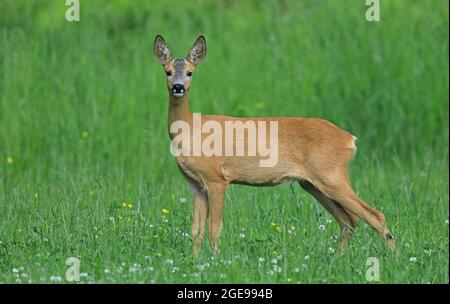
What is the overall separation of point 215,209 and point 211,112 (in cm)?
555

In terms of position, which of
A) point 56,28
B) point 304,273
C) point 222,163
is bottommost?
point 304,273

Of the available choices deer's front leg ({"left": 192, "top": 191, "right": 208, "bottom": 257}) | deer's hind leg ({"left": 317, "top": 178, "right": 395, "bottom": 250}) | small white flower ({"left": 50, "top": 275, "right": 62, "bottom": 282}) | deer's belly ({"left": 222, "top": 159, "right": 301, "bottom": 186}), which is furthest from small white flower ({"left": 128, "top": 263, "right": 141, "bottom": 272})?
deer's hind leg ({"left": 317, "top": 178, "right": 395, "bottom": 250})

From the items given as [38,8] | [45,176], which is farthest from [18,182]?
[38,8]

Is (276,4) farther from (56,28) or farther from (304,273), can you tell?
(304,273)

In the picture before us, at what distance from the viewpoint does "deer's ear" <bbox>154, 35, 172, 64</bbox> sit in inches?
348

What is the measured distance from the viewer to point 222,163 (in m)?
8.61

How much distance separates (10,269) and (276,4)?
936 centimetres

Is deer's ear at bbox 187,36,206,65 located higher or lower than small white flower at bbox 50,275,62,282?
higher

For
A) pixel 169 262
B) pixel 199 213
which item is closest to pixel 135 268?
pixel 169 262

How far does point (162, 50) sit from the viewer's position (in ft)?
29.1

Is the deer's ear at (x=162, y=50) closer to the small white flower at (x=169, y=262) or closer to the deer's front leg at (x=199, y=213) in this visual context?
the deer's front leg at (x=199, y=213)

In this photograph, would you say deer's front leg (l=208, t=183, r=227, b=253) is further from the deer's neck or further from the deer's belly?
the deer's neck

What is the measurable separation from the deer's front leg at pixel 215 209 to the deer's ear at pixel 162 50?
1.08 metres

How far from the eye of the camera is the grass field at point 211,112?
845 centimetres
